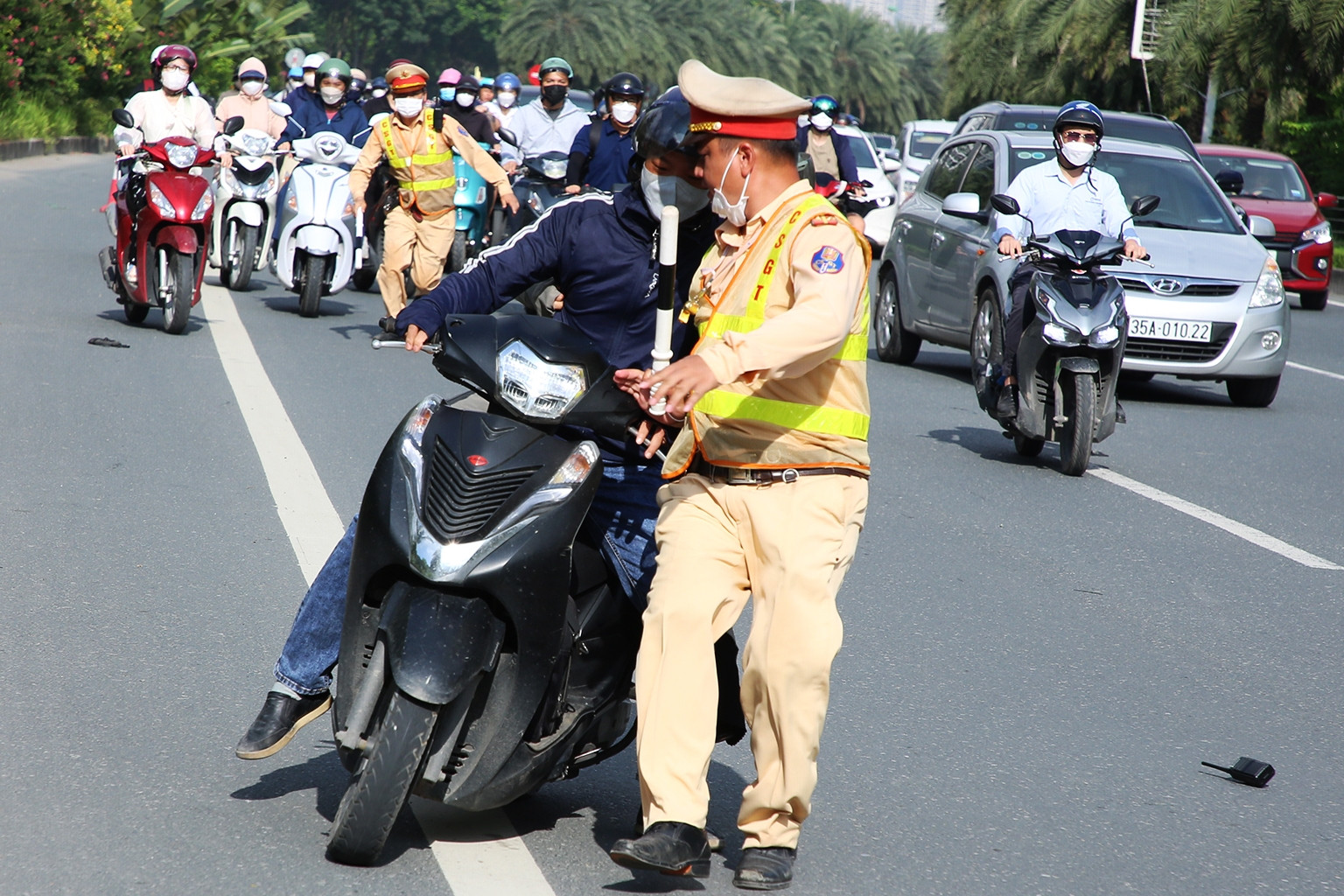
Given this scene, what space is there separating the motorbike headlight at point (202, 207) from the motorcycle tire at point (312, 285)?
1731 millimetres

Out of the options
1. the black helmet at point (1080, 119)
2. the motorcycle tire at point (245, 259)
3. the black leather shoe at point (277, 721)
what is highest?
the black helmet at point (1080, 119)

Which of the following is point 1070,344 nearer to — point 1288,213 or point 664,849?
point 664,849

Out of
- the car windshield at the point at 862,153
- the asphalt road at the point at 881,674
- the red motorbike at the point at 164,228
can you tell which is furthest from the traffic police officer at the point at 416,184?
the car windshield at the point at 862,153

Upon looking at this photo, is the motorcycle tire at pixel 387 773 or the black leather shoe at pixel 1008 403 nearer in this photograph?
the motorcycle tire at pixel 387 773

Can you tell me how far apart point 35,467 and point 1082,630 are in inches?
176

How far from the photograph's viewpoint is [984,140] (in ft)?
43.6

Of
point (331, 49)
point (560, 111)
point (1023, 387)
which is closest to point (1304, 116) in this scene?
point (560, 111)

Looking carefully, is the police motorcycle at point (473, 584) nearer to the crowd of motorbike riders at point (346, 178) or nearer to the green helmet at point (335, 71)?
the crowd of motorbike riders at point (346, 178)

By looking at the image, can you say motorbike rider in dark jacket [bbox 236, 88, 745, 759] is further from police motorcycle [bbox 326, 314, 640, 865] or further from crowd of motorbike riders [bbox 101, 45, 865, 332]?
crowd of motorbike riders [bbox 101, 45, 865, 332]

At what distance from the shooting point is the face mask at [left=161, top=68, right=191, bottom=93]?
1252 cm

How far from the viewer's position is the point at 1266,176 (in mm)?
23016

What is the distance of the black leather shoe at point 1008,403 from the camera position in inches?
370

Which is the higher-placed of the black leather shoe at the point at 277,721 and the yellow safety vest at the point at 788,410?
the yellow safety vest at the point at 788,410

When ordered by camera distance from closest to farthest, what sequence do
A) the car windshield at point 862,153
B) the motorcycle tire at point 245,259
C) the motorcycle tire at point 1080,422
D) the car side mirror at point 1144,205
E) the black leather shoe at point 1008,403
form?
1. the motorcycle tire at point 1080,422
2. the black leather shoe at point 1008,403
3. the car side mirror at point 1144,205
4. the motorcycle tire at point 245,259
5. the car windshield at point 862,153
